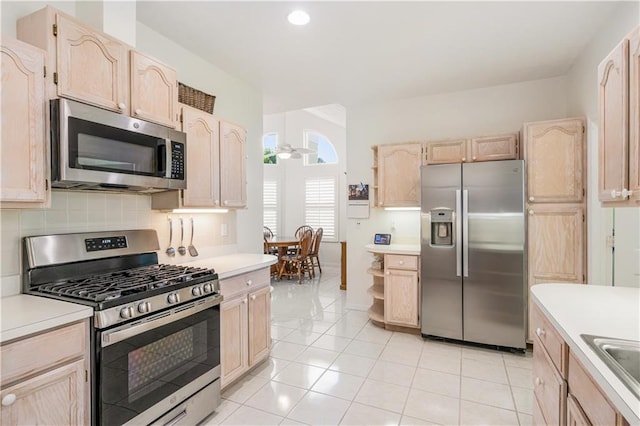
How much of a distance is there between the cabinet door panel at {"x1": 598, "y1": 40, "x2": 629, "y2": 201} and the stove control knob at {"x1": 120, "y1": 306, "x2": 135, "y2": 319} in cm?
231

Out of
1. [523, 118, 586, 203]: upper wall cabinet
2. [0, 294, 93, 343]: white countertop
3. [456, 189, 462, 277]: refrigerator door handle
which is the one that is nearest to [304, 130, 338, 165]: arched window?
[456, 189, 462, 277]: refrigerator door handle

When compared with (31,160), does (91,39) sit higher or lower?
higher

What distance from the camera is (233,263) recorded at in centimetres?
273

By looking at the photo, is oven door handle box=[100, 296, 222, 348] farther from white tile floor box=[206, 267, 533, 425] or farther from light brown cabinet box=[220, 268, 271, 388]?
white tile floor box=[206, 267, 533, 425]

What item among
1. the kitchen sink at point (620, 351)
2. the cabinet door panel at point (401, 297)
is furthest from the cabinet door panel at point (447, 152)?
the kitchen sink at point (620, 351)

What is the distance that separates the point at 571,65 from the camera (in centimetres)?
331

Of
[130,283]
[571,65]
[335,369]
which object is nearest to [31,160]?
[130,283]

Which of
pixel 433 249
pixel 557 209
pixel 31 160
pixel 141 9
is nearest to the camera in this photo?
pixel 31 160

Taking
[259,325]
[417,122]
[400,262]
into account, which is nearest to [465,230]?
[400,262]

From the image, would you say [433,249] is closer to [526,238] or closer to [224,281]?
[526,238]

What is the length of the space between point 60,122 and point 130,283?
0.90 meters

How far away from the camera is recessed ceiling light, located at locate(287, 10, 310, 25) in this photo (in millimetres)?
2382

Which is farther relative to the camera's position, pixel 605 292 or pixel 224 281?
pixel 224 281

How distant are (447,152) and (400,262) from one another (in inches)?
54.7
